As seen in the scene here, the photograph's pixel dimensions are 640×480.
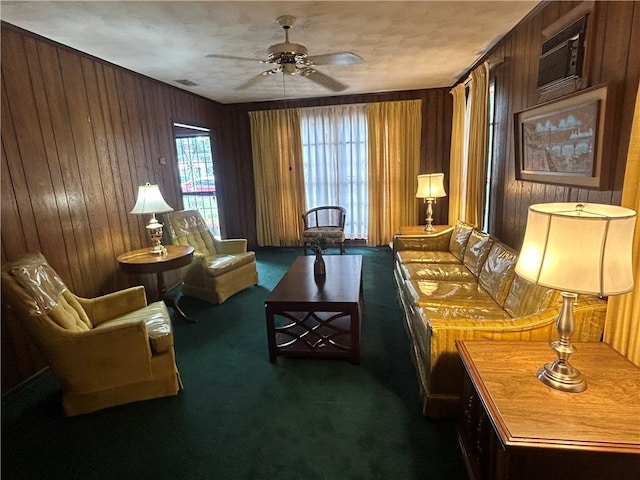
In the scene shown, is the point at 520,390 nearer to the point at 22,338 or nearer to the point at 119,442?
the point at 119,442

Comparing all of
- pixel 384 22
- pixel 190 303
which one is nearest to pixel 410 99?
pixel 384 22

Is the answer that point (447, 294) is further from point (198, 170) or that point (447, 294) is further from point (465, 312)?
point (198, 170)

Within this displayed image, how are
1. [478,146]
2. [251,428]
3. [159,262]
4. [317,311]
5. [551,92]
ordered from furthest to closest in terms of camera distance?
[478,146], [159,262], [317,311], [551,92], [251,428]

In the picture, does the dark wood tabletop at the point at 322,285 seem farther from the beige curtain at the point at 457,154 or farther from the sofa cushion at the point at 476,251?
the beige curtain at the point at 457,154

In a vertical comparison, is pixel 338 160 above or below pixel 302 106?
below

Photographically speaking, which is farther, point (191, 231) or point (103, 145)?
point (191, 231)

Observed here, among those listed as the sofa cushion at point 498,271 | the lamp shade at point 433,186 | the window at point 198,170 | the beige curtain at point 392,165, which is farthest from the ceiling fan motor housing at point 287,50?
A: the window at point 198,170

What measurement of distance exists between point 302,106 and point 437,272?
370 cm

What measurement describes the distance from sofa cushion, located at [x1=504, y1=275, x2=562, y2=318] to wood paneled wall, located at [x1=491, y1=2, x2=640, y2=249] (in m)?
0.55

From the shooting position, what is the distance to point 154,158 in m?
4.02

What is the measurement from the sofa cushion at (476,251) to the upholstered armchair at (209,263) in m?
2.45

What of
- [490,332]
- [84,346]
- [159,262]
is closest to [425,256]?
[490,332]

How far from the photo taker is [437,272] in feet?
10.7

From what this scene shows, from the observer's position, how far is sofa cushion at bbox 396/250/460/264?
12.0 feet
